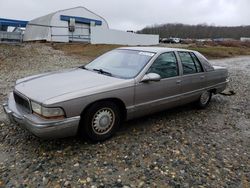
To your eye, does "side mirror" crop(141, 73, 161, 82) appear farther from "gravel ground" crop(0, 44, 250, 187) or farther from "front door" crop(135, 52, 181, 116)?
"gravel ground" crop(0, 44, 250, 187)

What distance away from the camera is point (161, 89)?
15.3 feet

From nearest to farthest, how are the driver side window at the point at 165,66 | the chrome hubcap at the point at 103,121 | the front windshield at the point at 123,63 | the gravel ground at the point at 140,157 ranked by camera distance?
the gravel ground at the point at 140,157, the chrome hubcap at the point at 103,121, the front windshield at the point at 123,63, the driver side window at the point at 165,66

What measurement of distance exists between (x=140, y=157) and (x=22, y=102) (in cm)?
195

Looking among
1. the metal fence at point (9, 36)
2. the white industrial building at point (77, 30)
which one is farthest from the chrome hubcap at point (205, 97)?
the white industrial building at point (77, 30)

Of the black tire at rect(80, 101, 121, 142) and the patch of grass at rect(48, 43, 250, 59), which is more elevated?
the patch of grass at rect(48, 43, 250, 59)

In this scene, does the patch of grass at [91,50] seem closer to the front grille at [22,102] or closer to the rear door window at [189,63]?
the rear door window at [189,63]

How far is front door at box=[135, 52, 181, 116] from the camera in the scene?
172 inches

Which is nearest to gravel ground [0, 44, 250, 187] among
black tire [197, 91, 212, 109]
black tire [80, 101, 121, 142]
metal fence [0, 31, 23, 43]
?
black tire [80, 101, 121, 142]

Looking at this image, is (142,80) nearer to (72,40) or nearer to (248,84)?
(248,84)

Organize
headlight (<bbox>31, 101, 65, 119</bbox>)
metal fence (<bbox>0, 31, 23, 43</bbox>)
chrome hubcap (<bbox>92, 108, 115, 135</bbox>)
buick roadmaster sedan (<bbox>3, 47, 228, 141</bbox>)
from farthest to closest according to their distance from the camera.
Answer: metal fence (<bbox>0, 31, 23, 43</bbox>) < chrome hubcap (<bbox>92, 108, 115, 135</bbox>) < buick roadmaster sedan (<bbox>3, 47, 228, 141</bbox>) < headlight (<bbox>31, 101, 65, 119</bbox>)

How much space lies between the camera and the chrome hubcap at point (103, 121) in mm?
3914

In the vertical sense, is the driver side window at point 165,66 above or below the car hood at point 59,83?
above

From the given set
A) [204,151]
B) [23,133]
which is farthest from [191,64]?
[23,133]

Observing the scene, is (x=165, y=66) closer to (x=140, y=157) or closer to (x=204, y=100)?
(x=204, y=100)
